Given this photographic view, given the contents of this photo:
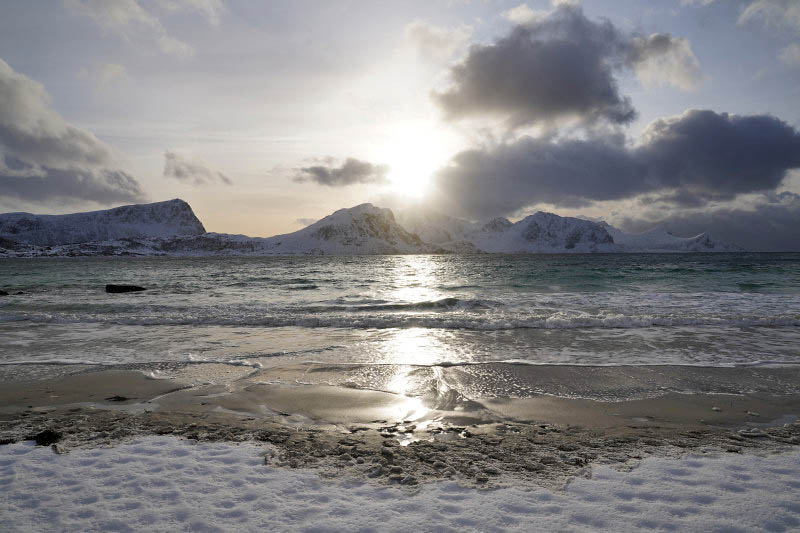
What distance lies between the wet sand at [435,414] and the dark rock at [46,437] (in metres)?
0.03

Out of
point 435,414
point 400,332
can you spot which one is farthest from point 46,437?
point 400,332

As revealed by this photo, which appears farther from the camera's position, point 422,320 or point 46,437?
point 422,320

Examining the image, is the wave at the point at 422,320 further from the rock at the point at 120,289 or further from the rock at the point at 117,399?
the rock at the point at 120,289

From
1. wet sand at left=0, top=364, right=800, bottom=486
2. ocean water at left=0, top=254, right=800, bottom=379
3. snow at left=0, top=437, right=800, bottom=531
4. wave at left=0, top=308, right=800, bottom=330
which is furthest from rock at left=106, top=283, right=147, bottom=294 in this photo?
snow at left=0, top=437, right=800, bottom=531

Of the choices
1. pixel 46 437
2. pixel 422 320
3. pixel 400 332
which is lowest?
pixel 400 332

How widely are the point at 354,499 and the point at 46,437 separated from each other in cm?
457

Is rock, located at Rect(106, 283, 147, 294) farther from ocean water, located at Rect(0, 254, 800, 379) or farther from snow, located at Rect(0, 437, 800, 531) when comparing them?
snow, located at Rect(0, 437, 800, 531)

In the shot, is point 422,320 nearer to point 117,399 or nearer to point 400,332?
point 400,332

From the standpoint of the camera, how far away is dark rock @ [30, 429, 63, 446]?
524 centimetres

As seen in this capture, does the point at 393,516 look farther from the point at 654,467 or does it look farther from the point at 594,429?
the point at 594,429

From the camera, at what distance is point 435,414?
6461 mm

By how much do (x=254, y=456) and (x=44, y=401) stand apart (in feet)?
16.8

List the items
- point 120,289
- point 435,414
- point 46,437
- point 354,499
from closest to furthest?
point 354,499 < point 46,437 < point 435,414 < point 120,289

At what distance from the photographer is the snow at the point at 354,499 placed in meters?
3.51
